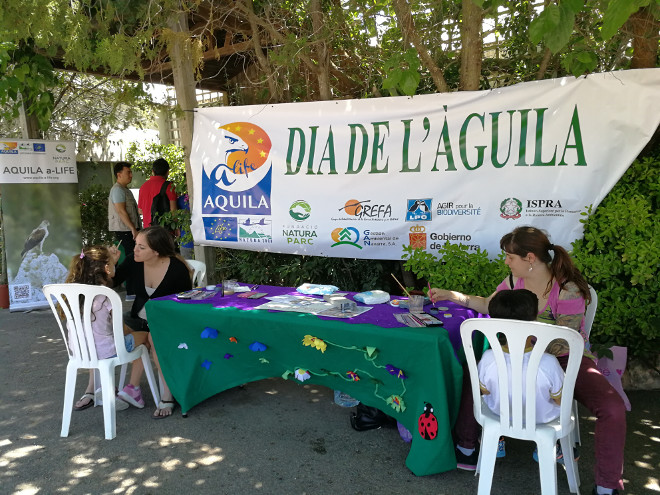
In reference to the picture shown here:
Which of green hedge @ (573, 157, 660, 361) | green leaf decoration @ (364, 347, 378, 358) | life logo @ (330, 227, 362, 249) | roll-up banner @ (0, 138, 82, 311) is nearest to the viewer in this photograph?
green leaf decoration @ (364, 347, 378, 358)

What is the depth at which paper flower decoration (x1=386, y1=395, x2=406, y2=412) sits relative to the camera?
2.76 m

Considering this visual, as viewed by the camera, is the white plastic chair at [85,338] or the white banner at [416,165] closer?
the white plastic chair at [85,338]

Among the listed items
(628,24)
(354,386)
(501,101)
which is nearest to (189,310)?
(354,386)

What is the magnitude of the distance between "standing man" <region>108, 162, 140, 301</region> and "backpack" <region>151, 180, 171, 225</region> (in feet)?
1.69

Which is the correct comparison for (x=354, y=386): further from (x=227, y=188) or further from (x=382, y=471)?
(x=227, y=188)

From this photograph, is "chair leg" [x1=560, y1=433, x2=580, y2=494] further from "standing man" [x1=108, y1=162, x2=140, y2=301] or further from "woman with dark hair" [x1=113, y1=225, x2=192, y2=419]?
"standing man" [x1=108, y1=162, x2=140, y2=301]

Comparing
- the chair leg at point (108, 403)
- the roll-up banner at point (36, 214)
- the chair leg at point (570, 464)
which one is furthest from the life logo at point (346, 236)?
the roll-up banner at point (36, 214)

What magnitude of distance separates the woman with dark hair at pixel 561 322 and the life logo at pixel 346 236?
1403 millimetres

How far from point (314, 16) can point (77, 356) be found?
3330 mm

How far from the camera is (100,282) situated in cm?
334

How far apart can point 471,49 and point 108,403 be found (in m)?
3.58

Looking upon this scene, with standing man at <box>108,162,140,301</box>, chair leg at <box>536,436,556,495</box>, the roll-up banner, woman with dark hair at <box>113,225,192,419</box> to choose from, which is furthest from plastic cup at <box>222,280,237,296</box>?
the roll-up banner

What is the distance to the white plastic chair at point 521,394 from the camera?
2180mm

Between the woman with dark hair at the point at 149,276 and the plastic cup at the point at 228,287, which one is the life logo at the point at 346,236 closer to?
the plastic cup at the point at 228,287
